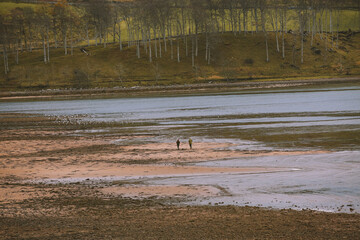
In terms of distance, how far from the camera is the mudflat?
13.9m

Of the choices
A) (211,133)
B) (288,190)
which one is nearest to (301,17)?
(211,133)

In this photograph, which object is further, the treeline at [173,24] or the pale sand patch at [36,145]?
the treeline at [173,24]

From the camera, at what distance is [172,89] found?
102750 mm

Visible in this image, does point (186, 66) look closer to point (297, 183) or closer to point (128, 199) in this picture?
point (297, 183)

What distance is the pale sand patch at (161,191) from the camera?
1872cm

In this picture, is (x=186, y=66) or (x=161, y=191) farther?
(x=186, y=66)

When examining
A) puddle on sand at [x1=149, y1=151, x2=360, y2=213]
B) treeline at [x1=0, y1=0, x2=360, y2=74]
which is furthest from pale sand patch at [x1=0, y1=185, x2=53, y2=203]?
treeline at [x1=0, y1=0, x2=360, y2=74]

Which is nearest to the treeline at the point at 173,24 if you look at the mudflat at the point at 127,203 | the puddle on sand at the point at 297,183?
the mudflat at the point at 127,203

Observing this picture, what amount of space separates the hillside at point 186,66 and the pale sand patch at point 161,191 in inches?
3442

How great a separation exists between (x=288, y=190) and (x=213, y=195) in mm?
3071

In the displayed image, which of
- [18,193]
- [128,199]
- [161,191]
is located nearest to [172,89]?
[18,193]

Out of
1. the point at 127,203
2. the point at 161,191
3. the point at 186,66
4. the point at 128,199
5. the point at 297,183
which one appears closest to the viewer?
the point at 127,203

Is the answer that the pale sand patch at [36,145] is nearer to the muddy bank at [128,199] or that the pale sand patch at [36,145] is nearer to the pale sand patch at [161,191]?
the muddy bank at [128,199]

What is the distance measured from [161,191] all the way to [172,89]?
84.0 metres
